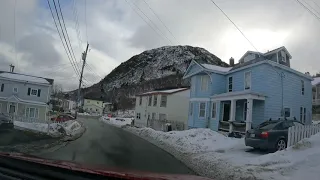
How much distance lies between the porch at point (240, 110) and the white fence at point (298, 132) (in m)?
8.04

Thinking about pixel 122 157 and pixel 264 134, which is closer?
pixel 122 157

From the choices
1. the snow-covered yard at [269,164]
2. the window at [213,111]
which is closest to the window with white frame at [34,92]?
the window at [213,111]

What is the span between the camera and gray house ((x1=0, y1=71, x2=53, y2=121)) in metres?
45.2

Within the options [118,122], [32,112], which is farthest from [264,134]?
[118,122]

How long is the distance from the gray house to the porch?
92.7 feet

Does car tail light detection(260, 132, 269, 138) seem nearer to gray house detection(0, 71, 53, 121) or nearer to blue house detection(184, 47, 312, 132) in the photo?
blue house detection(184, 47, 312, 132)

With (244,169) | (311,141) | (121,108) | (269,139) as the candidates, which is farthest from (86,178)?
(121,108)

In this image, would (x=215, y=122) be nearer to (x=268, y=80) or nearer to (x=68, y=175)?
(x=268, y=80)

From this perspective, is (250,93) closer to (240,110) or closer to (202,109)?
(240,110)

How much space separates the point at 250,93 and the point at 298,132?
32.3 feet

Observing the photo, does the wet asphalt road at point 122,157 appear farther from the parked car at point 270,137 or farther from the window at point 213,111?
the window at point 213,111

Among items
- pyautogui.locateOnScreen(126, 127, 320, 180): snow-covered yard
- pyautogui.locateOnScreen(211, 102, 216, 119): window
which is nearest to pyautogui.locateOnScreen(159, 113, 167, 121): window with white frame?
pyautogui.locateOnScreen(211, 102, 216, 119): window

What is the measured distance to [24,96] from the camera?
151 ft

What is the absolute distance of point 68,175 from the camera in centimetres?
391
